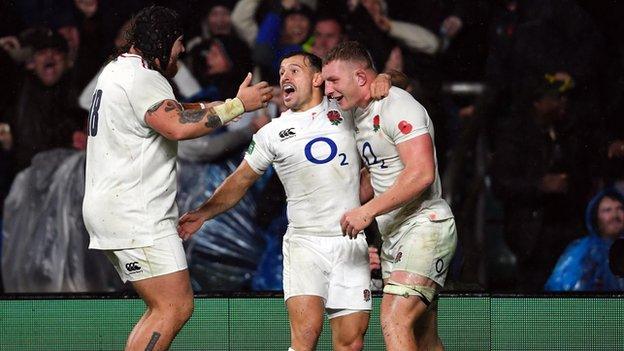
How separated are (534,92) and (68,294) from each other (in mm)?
3730

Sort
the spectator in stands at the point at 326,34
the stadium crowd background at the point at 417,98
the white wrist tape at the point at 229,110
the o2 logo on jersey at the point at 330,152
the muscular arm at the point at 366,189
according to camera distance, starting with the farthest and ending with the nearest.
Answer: the spectator in stands at the point at 326,34 < the stadium crowd background at the point at 417,98 < the muscular arm at the point at 366,189 < the o2 logo on jersey at the point at 330,152 < the white wrist tape at the point at 229,110

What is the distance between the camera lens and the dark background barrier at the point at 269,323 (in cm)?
855

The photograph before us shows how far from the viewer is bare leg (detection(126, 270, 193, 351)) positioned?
6102 mm

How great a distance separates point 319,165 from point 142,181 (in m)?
1.14

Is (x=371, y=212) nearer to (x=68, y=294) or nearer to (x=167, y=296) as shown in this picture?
(x=167, y=296)

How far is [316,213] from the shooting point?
6852mm

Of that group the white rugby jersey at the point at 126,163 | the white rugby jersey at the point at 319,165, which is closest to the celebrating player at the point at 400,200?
the white rugby jersey at the point at 319,165

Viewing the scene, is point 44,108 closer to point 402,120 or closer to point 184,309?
→ point 184,309

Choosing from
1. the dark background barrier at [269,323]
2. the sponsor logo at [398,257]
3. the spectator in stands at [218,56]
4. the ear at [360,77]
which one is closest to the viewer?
the sponsor logo at [398,257]

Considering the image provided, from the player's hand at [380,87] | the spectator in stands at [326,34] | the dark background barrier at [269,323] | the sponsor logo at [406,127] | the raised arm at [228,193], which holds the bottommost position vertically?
the dark background barrier at [269,323]

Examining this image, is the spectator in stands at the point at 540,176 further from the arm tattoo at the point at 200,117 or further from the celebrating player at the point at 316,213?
the arm tattoo at the point at 200,117

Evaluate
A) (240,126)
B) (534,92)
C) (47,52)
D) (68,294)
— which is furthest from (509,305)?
(47,52)

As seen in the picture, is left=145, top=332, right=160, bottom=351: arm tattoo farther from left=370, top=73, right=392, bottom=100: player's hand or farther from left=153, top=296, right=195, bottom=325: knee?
left=370, top=73, right=392, bottom=100: player's hand

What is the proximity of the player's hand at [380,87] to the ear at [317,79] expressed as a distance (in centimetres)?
34
